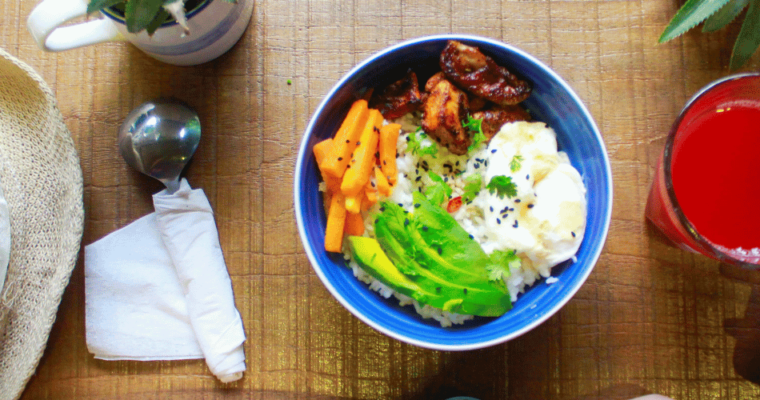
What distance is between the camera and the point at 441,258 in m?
1.61

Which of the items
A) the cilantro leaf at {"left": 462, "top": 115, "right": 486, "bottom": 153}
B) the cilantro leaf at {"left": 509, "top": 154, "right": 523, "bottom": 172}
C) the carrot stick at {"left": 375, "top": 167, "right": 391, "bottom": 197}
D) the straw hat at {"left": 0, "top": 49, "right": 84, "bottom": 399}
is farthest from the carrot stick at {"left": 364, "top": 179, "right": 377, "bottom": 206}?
the straw hat at {"left": 0, "top": 49, "right": 84, "bottom": 399}

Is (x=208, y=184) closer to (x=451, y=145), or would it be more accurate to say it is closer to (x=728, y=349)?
(x=451, y=145)

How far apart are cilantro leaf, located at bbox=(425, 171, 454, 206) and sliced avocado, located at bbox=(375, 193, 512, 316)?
34mm

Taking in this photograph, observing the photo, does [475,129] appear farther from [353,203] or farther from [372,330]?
[372,330]

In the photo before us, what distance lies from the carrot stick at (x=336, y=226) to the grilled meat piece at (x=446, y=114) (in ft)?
1.34

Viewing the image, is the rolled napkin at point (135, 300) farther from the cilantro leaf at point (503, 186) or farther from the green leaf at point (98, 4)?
the cilantro leaf at point (503, 186)

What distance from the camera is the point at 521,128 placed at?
1669 millimetres

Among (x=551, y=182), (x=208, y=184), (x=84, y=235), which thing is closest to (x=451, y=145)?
(x=551, y=182)

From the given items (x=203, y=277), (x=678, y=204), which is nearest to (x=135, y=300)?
(x=203, y=277)

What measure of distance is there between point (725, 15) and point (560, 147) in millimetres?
809

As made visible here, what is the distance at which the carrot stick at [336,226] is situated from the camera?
1.66 meters

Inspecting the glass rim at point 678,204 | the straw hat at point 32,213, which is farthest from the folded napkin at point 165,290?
the glass rim at point 678,204

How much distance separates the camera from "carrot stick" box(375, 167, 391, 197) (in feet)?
5.49

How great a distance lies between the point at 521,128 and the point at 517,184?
206 mm
